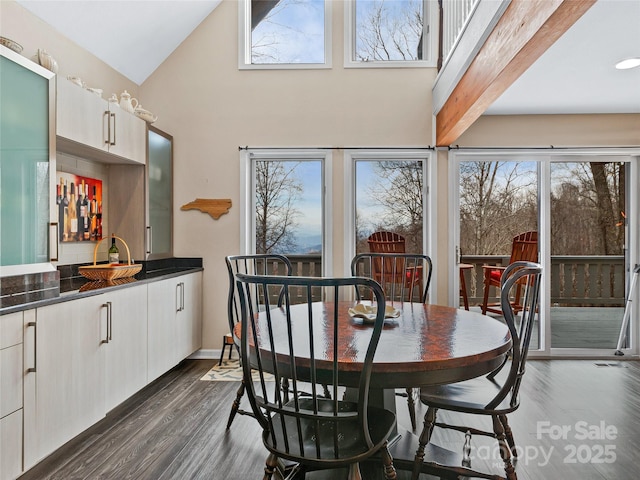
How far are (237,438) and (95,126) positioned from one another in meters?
2.25

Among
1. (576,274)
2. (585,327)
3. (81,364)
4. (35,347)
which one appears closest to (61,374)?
(81,364)

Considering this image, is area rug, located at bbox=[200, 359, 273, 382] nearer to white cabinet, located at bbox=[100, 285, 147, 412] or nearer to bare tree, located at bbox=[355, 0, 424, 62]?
white cabinet, located at bbox=[100, 285, 147, 412]

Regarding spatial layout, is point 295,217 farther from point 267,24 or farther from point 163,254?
point 267,24

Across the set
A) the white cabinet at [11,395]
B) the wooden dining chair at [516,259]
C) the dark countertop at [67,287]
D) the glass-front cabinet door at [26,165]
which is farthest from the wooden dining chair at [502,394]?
the wooden dining chair at [516,259]

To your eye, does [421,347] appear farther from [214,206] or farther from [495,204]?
[495,204]

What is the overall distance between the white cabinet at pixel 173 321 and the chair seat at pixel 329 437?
1.87 meters

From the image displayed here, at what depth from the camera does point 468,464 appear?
84.0 inches

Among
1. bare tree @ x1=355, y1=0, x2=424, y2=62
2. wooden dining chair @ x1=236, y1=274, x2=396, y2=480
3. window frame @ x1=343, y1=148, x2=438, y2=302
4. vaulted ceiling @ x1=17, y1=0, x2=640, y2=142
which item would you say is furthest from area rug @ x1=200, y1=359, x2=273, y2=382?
bare tree @ x1=355, y1=0, x2=424, y2=62

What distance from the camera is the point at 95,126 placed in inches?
114

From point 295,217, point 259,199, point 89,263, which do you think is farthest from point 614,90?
point 89,263

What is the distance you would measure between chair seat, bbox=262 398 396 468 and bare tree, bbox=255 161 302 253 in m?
2.70

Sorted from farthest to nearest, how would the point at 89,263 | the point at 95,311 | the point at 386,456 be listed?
1. the point at 89,263
2. the point at 95,311
3. the point at 386,456

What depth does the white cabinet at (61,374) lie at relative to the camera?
1969mm

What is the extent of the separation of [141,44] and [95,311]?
2.56 metres
